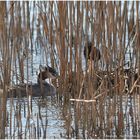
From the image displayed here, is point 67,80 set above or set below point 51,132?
Answer: above

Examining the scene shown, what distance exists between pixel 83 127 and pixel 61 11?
1355 millimetres

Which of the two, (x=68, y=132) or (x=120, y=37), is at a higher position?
(x=120, y=37)

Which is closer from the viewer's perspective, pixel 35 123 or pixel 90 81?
pixel 90 81

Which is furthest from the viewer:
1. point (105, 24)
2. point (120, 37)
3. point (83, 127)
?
point (105, 24)

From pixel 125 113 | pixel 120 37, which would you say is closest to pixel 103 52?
pixel 120 37

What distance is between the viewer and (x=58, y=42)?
6.05 meters

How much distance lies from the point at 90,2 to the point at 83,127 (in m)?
1.45

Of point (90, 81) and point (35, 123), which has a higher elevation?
point (90, 81)

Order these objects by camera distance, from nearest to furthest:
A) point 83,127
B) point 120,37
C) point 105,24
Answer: point 83,127, point 120,37, point 105,24

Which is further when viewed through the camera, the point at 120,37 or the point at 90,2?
the point at 90,2

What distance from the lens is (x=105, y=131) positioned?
5223mm

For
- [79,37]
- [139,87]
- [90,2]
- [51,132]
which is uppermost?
[90,2]

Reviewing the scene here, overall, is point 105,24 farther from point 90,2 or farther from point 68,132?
point 68,132

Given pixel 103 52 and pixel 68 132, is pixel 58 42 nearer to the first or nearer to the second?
pixel 103 52
